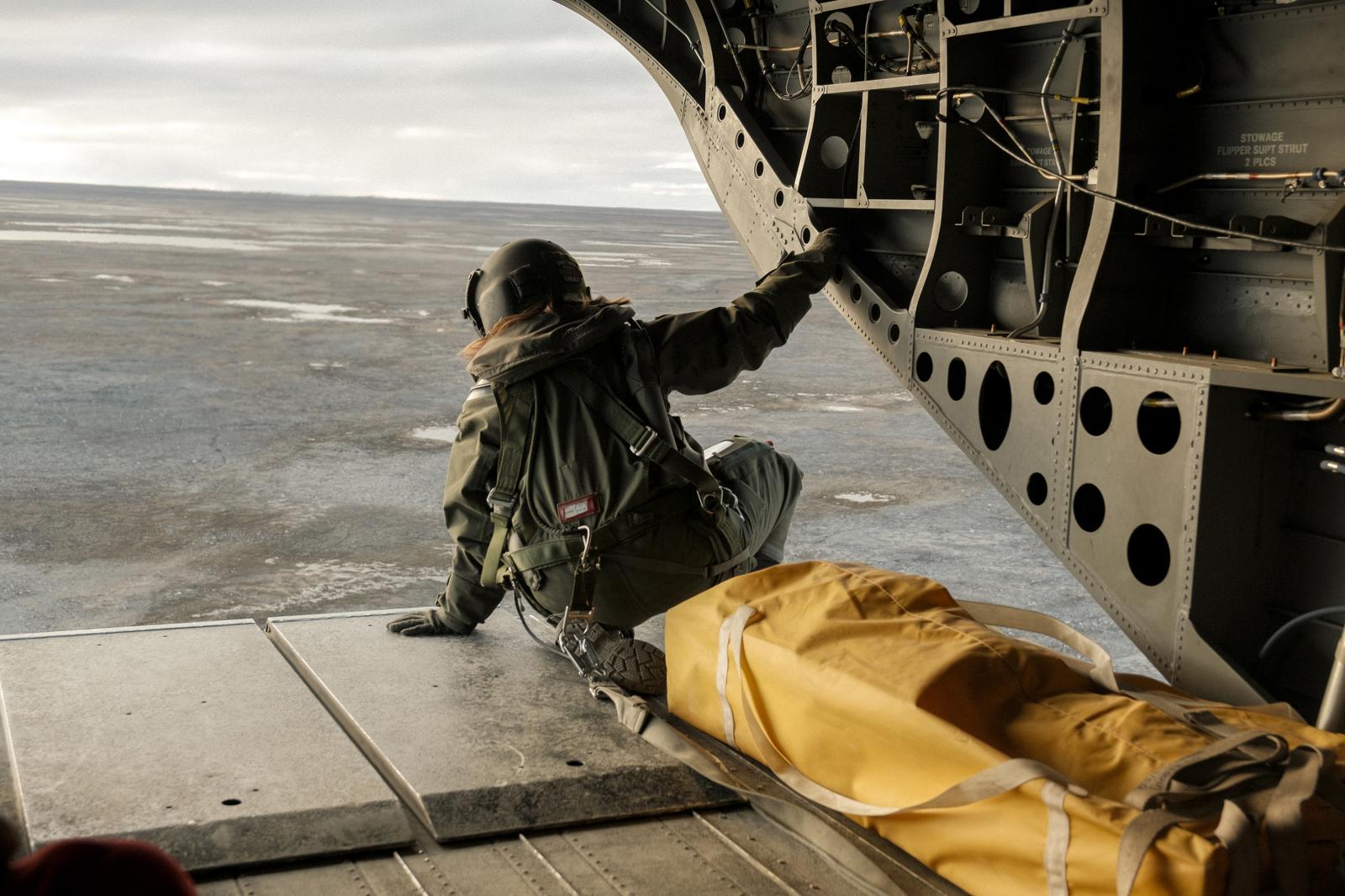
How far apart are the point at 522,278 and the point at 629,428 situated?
0.59 metres

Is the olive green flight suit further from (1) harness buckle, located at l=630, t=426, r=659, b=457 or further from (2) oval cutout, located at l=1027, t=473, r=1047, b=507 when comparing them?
(2) oval cutout, located at l=1027, t=473, r=1047, b=507

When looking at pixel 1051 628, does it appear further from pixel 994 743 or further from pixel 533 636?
pixel 533 636

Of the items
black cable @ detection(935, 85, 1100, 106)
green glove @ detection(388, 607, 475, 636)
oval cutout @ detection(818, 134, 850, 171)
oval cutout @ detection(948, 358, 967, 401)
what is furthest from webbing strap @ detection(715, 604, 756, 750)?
oval cutout @ detection(818, 134, 850, 171)

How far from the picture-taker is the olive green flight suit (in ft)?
12.3

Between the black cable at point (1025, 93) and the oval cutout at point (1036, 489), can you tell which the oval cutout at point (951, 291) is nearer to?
the black cable at point (1025, 93)

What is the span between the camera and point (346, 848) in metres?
2.77

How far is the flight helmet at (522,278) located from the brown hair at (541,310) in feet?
0.05

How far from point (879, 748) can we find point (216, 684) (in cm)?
204

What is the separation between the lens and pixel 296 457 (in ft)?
28.2

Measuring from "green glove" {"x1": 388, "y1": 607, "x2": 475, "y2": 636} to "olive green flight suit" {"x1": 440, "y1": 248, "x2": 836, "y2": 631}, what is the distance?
79 mm

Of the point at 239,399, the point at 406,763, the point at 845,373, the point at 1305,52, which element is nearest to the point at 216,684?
the point at 406,763

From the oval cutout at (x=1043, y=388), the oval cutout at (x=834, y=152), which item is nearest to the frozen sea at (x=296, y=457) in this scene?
the oval cutout at (x=1043, y=388)

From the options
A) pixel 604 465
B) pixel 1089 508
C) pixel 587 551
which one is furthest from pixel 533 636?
pixel 1089 508

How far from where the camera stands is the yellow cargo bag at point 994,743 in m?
2.24
